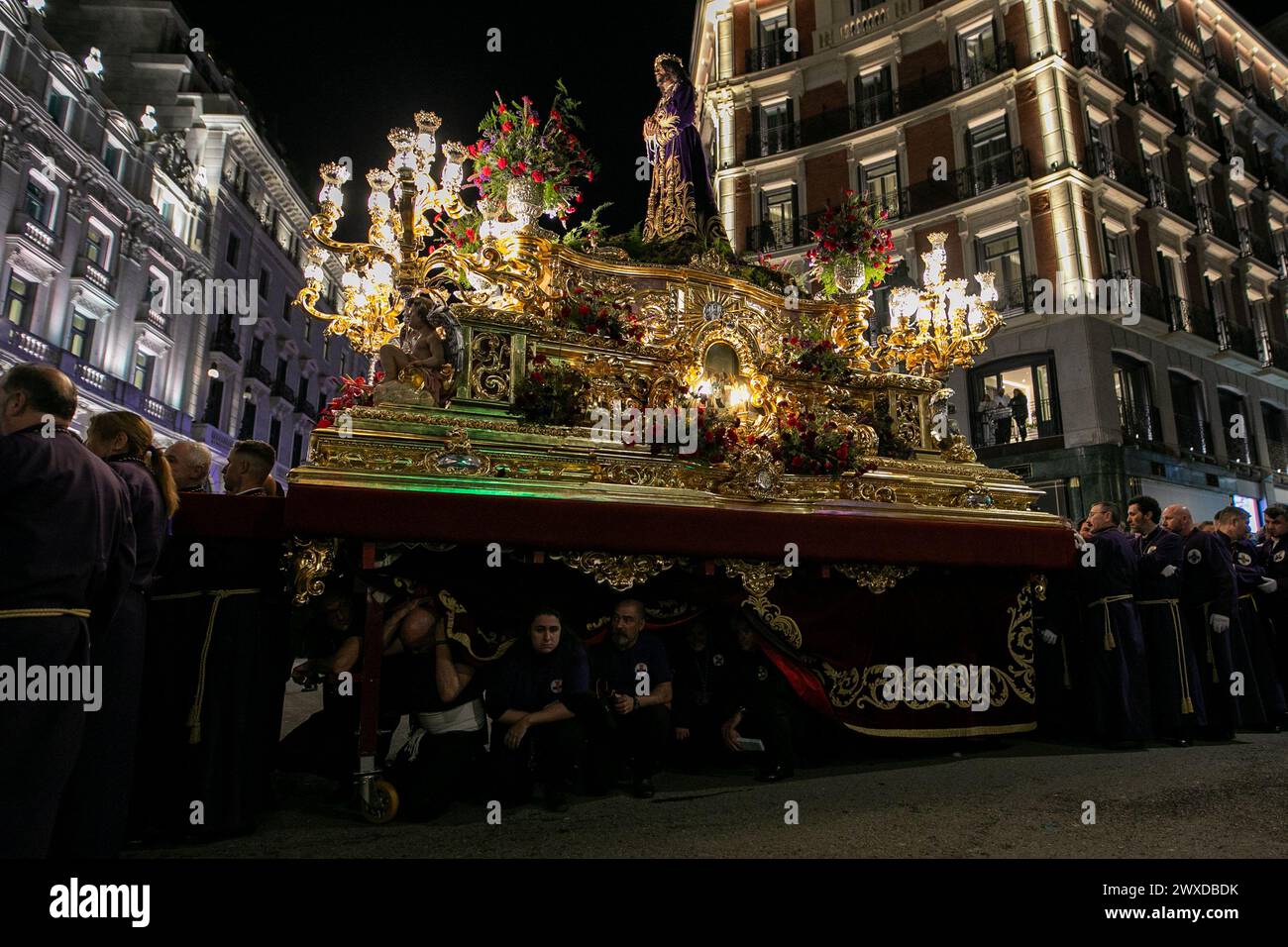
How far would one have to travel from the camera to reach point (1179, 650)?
6473mm

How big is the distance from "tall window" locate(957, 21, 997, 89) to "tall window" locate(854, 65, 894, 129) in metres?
2.22

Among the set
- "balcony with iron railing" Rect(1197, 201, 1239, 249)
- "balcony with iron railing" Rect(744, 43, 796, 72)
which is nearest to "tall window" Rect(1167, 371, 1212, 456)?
"balcony with iron railing" Rect(1197, 201, 1239, 249)

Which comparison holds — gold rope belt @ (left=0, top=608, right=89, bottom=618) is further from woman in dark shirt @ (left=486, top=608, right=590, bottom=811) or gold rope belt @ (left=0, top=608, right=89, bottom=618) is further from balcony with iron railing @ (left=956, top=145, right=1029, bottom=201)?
balcony with iron railing @ (left=956, top=145, right=1029, bottom=201)

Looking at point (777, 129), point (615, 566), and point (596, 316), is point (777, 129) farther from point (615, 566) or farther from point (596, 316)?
point (615, 566)

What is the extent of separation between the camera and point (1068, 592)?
22.2 feet

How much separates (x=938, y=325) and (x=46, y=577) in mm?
7408

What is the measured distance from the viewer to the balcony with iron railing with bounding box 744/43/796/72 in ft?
82.6

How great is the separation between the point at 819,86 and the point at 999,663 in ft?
78.3

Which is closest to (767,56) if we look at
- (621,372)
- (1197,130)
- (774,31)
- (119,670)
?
(774,31)

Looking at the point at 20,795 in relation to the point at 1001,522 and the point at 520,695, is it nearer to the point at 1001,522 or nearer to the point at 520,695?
the point at 520,695

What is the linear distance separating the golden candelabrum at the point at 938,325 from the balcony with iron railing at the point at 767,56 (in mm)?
21299

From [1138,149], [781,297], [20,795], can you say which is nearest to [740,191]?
[1138,149]

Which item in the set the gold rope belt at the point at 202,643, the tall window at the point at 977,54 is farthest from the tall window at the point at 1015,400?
the gold rope belt at the point at 202,643

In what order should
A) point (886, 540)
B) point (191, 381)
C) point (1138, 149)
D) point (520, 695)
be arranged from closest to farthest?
point (520, 695)
point (886, 540)
point (1138, 149)
point (191, 381)
